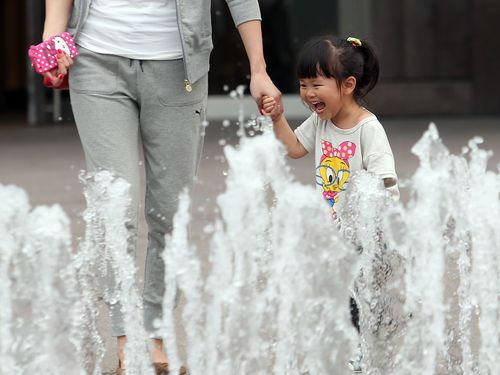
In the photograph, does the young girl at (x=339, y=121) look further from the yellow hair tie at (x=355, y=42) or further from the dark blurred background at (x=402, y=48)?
the dark blurred background at (x=402, y=48)

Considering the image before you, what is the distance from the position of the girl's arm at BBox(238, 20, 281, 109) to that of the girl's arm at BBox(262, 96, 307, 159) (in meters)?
0.02

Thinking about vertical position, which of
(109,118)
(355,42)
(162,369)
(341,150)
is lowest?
(162,369)

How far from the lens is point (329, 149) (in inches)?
147

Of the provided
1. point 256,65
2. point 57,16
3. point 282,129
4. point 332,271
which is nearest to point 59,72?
point 57,16

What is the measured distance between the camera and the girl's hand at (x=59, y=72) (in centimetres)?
357

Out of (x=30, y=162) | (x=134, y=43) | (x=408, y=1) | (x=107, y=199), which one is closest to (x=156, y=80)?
(x=134, y=43)

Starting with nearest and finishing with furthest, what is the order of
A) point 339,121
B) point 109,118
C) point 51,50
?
point 51,50 < point 109,118 < point 339,121

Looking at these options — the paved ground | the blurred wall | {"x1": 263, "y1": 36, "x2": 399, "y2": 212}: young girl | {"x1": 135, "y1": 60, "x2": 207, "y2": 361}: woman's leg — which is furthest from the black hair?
the blurred wall

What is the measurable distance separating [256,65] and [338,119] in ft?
1.02

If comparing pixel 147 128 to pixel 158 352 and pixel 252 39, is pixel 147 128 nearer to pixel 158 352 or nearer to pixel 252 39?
pixel 252 39

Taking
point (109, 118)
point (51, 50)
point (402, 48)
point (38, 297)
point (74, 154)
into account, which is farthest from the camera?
point (402, 48)

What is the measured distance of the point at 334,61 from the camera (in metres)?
3.72

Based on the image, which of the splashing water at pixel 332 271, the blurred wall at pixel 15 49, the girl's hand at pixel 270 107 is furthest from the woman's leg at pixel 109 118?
the blurred wall at pixel 15 49

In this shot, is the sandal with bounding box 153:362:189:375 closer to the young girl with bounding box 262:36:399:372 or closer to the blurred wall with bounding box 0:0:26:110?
the young girl with bounding box 262:36:399:372
